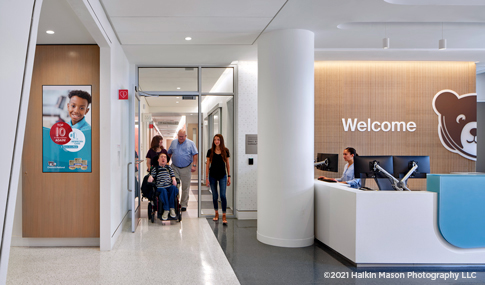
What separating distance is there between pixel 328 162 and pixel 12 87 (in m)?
4.66

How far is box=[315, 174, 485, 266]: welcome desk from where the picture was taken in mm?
3854

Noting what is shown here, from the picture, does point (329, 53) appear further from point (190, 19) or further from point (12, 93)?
point (12, 93)

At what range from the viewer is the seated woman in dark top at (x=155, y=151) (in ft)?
21.3

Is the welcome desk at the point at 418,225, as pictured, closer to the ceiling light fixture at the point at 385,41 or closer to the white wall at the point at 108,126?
the ceiling light fixture at the point at 385,41

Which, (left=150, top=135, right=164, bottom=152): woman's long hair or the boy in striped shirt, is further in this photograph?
(left=150, top=135, right=164, bottom=152): woman's long hair

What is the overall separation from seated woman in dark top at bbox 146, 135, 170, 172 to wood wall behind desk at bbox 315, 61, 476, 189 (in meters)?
3.12

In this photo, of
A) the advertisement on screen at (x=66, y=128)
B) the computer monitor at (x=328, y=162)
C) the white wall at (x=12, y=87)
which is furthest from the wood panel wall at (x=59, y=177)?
the computer monitor at (x=328, y=162)

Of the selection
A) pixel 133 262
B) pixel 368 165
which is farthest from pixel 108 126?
pixel 368 165

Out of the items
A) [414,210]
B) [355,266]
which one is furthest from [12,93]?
[414,210]

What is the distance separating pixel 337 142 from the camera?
21.9 feet

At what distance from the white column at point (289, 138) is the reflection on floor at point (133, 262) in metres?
1.06

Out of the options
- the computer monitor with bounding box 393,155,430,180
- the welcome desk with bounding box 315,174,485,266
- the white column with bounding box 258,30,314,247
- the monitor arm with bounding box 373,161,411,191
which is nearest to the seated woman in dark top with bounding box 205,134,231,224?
the white column with bounding box 258,30,314,247

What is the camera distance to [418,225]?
12.7ft

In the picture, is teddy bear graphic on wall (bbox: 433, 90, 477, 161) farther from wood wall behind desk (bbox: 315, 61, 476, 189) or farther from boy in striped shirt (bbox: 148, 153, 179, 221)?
boy in striped shirt (bbox: 148, 153, 179, 221)
